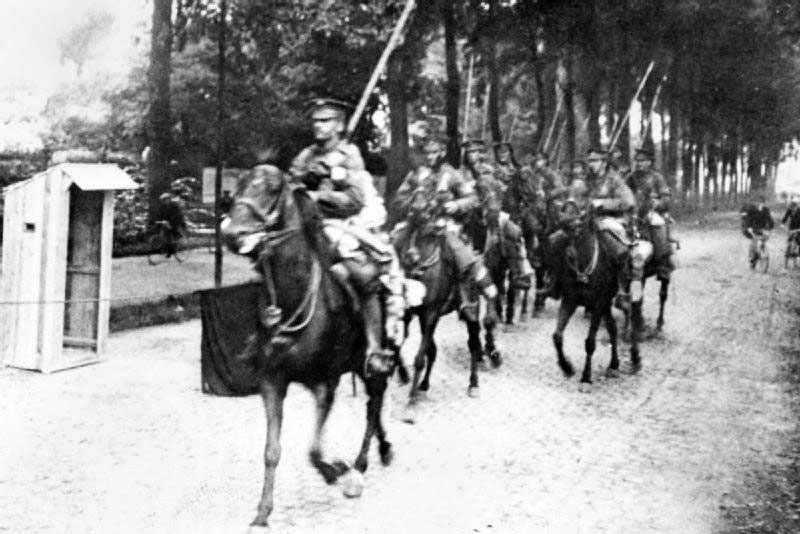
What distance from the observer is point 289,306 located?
7.83 meters

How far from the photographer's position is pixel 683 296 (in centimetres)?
2316

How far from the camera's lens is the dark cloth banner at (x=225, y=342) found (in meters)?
12.2

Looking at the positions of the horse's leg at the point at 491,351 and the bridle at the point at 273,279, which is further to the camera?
the horse's leg at the point at 491,351

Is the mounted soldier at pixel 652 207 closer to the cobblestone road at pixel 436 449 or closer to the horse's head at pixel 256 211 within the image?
the cobblestone road at pixel 436 449

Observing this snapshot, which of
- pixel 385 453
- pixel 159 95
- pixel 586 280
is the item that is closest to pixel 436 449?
pixel 385 453

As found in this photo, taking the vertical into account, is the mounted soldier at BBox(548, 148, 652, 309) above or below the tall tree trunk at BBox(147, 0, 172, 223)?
below

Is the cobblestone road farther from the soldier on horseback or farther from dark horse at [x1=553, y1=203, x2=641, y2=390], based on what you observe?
the soldier on horseback

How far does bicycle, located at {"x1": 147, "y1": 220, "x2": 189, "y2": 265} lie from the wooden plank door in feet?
35.5

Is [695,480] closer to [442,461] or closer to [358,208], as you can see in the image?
[442,461]

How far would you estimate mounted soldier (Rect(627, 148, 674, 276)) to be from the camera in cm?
1738

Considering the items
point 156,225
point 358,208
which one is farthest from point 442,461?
point 156,225

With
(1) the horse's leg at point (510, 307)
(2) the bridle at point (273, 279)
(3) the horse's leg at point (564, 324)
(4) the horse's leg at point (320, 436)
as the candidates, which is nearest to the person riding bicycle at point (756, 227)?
(1) the horse's leg at point (510, 307)

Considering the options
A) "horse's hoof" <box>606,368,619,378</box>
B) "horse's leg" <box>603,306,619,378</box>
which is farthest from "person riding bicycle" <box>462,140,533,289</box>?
"horse's hoof" <box>606,368,619,378</box>

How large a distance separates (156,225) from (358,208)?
1913cm
